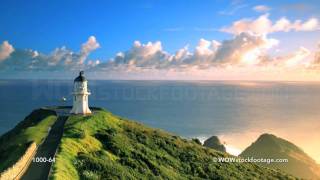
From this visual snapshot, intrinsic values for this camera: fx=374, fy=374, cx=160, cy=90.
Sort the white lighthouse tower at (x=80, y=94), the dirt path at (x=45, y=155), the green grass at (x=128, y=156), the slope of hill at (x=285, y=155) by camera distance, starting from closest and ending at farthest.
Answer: the dirt path at (x=45, y=155), the green grass at (x=128, y=156), the white lighthouse tower at (x=80, y=94), the slope of hill at (x=285, y=155)

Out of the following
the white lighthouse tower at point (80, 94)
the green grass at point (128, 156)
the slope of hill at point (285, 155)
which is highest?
the white lighthouse tower at point (80, 94)

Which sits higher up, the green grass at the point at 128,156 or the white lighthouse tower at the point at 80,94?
the white lighthouse tower at the point at 80,94

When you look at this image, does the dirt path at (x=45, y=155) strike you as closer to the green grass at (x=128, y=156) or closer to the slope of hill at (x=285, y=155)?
the green grass at (x=128, y=156)

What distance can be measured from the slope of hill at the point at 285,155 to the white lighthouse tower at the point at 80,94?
68.1m

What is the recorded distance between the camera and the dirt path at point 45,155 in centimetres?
2895

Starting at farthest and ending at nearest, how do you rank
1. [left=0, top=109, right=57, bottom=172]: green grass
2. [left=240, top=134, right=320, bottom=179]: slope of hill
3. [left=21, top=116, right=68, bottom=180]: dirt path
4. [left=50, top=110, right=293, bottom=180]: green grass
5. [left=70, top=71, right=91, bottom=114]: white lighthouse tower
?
[left=240, top=134, right=320, bottom=179]: slope of hill < [left=70, top=71, right=91, bottom=114]: white lighthouse tower < [left=0, top=109, right=57, bottom=172]: green grass < [left=50, top=110, right=293, bottom=180]: green grass < [left=21, top=116, right=68, bottom=180]: dirt path

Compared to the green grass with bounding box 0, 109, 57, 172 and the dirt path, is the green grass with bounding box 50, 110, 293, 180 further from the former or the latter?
the green grass with bounding box 0, 109, 57, 172

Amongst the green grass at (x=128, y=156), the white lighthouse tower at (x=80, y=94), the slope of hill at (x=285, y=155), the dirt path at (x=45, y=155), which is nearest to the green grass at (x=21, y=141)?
the dirt path at (x=45, y=155)

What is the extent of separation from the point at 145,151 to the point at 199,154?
356 inches

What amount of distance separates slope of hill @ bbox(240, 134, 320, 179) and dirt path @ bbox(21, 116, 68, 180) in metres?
78.0

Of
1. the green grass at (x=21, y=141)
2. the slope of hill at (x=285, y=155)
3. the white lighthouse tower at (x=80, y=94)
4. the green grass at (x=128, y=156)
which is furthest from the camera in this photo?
the slope of hill at (x=285, y=155)

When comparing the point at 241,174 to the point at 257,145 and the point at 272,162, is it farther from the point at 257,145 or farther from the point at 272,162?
the point at 257,145

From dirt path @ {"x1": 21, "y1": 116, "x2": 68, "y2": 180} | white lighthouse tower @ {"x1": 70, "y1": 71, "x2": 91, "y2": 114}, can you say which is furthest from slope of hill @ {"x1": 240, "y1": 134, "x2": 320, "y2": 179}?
dirt path @ {"x1": 21, "y1": 116, "x2": 68, "y2": 180}

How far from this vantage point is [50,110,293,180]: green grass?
33491 millimetres
